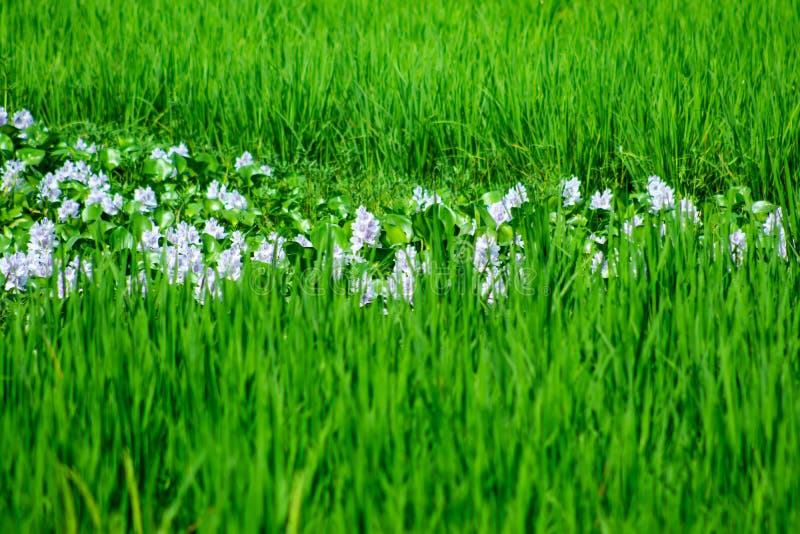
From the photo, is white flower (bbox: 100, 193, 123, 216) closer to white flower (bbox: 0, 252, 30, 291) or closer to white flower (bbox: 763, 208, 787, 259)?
white flower (bbox: 0, 252, 30, 291)

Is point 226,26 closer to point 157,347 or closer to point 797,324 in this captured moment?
point 157,347

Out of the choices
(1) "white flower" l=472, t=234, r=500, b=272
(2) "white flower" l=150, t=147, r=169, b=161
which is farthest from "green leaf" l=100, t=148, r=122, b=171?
(1) "white flower" l=472, t=234, r=500, b=272

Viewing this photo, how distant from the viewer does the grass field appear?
1.40 metres

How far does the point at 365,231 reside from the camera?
249 centimetres

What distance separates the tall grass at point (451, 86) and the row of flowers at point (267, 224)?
0.40 metres

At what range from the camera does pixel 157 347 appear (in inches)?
70.9

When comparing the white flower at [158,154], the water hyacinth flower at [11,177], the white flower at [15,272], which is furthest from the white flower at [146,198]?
the white flower at [15,272]

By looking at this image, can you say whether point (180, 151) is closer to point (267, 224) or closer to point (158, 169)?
point (158, 169)

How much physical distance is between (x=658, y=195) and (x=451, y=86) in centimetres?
122

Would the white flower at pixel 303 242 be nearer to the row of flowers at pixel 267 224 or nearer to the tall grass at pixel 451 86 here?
the row of flowers at pixel 267 224

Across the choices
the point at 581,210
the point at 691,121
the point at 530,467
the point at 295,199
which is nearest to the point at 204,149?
the point at 295,199

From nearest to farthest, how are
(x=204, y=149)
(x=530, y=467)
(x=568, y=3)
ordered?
(x=530, y=467)
(x=204, y=149)
(x=568, y=3)

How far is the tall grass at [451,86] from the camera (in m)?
3.36

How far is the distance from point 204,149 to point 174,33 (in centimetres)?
→ 93
